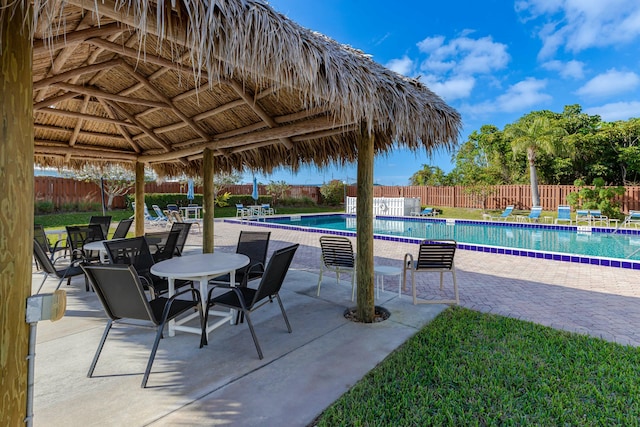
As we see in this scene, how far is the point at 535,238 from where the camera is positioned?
39.8ft

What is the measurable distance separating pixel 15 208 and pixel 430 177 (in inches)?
1081

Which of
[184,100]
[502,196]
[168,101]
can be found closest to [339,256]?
[184,100]

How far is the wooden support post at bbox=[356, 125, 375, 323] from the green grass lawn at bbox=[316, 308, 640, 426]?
2.26ft

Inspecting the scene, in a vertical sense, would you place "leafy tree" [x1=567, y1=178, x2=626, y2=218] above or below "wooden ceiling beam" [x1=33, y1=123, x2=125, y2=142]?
below

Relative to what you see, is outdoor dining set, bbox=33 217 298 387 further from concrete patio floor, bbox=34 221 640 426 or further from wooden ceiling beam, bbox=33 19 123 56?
wooden ceiling beam, bbox=33 19 123 56

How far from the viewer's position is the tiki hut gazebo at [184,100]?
59.6 inches

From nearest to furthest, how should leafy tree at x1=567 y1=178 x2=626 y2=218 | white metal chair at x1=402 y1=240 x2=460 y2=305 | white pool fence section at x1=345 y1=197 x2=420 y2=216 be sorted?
white metal chair at x1=402 y1=240 x2=460 y2=305
leafy tree at x1=567 y1=178 x2=626 y2=218
white pool fence section at x1=345 y1=197 x2=420 y2=216

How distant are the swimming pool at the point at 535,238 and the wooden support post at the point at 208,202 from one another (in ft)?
20.8

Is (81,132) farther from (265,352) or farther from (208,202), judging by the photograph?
(265,352)

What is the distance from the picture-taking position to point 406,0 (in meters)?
22.3

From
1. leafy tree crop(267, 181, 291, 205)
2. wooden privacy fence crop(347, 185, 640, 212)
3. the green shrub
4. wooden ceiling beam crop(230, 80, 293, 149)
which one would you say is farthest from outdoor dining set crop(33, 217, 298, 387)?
leafy tree crop(267, 181, 291, 205)

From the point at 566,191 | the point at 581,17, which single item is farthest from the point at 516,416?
the point at 581,17

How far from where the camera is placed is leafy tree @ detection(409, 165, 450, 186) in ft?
83.0

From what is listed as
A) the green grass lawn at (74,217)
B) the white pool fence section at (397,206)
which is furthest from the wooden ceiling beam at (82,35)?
the white pool fence section at (397,206)
